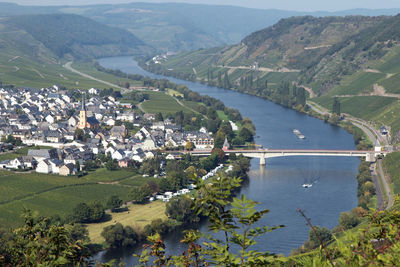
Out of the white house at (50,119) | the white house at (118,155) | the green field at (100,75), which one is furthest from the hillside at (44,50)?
the white house at (118,155)

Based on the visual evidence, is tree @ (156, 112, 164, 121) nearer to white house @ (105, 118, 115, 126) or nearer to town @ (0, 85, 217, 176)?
town @ (0, 85, 217, 176)

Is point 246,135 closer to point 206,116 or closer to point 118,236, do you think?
point 206,116

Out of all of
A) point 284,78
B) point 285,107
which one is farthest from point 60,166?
point 284,78

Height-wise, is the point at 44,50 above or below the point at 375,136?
above

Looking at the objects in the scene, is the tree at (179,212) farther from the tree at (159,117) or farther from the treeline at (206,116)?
the tree at (159,117)

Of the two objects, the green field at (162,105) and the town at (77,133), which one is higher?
the town at (77,133)

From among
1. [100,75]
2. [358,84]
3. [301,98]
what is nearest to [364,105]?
[301,98]

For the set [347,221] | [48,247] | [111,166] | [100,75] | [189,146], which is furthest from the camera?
[100,75]
